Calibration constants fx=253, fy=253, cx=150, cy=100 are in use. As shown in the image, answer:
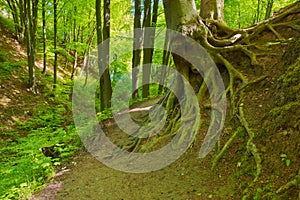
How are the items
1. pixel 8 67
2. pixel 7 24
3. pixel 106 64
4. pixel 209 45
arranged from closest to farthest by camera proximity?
1. pixel 209 45
2. pixel 106 64
3. pixel 8 67
4. pixel 7 24

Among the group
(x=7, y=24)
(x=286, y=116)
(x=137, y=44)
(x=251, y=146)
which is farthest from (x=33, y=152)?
(x=7, y=24)

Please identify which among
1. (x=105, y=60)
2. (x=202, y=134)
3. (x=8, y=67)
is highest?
(x=105, y=60)

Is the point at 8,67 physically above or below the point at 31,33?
below

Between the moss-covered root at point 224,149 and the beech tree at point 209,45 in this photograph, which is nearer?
the moss-covered root at point 224,149

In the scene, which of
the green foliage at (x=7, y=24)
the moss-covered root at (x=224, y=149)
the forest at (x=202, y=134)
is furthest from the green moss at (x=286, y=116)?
the green foliage at (x=7, y=24)

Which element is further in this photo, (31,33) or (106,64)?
(31,33)

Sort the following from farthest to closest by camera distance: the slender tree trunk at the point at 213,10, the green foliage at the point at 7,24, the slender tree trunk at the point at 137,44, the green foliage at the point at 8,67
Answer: the green foliage at the point at 7,24
the green foliage at the point at 8,67
the slender tree trunk at the point at 137,44
the slender tree trunk at the point at 213,10

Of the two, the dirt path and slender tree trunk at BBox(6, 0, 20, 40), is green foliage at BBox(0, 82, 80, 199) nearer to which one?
the dirt path

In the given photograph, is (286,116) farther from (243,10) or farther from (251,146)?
(243,10)

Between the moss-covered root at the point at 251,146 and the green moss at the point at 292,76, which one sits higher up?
the green moss at the point at 292,76

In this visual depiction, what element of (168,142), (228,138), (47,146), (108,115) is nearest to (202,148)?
(228,138)

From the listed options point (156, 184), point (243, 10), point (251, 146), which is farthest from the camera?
point (243, 10)

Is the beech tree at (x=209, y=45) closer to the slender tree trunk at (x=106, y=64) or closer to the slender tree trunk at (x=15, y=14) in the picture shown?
the slender tree trunk at (x=106, y=64)

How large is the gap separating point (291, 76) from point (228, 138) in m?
1.26
